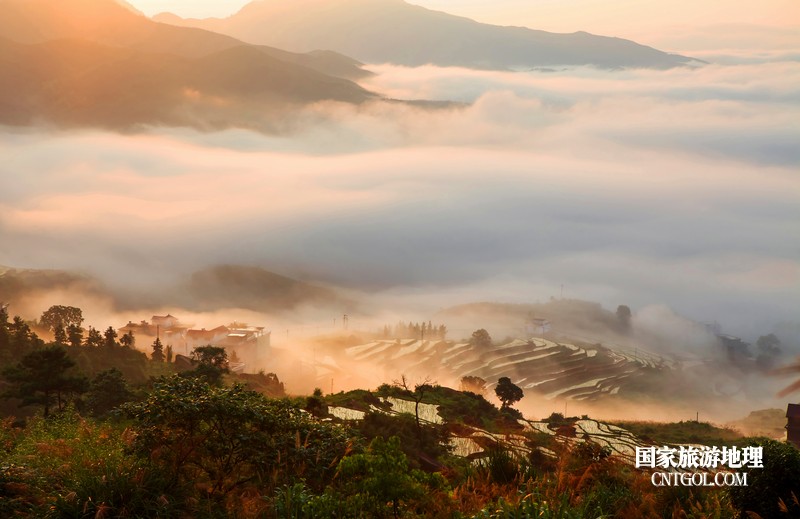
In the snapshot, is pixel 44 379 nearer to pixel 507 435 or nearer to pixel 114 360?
pixel 507 435

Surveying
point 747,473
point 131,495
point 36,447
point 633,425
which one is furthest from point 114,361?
point 747,473

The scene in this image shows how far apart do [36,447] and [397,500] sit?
10.8 metres

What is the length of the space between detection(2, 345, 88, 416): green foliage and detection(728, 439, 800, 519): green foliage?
37546 mm

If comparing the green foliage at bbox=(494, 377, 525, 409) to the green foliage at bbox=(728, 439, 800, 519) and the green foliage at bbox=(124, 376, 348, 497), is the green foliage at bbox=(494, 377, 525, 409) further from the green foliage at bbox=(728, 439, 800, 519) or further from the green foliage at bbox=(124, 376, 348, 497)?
the green foliage at bbox=(728, 439, 800, 519)

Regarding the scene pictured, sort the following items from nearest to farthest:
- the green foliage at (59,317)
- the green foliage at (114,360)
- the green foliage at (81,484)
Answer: the green foliage at (81,484) < the green foliage at (114,360) < the green foliage at (59,317)

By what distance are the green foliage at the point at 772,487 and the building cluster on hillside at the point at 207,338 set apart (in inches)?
5748

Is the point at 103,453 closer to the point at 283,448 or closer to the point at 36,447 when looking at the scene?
the point at 36,447

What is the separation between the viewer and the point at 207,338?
165375mm

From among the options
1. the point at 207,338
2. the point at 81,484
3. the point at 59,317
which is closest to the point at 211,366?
the point at 81,484

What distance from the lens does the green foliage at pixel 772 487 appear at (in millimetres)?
19234

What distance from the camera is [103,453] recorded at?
67.7 feet

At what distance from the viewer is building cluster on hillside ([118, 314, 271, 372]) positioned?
166125 millimetres

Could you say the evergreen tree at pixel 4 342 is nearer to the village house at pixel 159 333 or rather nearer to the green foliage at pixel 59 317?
the green foliage at pixel 59 317

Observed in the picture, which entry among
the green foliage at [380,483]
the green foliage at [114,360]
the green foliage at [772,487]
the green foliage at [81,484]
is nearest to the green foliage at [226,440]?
the green foliage at [81,484]
